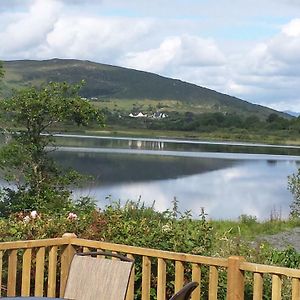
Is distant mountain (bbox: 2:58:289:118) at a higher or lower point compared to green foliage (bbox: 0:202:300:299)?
higher

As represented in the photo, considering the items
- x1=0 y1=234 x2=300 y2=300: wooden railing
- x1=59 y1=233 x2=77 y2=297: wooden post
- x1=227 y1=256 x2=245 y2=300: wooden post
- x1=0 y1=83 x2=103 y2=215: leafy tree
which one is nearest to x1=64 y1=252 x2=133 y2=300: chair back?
x1=0 y1=234 x2=300 y2=300: wooden railing

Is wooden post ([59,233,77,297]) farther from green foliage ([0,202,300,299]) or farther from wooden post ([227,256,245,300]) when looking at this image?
wooden post ([227,256,245,300])

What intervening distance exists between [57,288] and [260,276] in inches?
77.3

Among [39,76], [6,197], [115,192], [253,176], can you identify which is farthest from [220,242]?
[39,76]

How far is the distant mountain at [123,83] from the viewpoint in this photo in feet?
463

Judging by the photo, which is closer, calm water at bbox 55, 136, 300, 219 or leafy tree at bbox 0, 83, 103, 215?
leafy tree at bbox 0, 83, 103, 215

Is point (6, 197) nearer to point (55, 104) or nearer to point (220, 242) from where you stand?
point (55, 104)

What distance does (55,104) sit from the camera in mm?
11891

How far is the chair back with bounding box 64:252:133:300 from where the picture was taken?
423 centimetres

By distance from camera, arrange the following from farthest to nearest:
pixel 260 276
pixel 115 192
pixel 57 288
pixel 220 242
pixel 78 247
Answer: pixel 115 192 < pixel 220 242 < pixel 57 288 < pixel 78 247 < pixel 260 276

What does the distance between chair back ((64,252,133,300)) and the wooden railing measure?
1.88 feet

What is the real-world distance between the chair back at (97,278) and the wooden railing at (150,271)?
0.57 m

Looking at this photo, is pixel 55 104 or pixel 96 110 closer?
pixel 55 104

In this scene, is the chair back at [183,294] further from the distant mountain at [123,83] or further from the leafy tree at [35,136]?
the distant mountain at [123,83]
